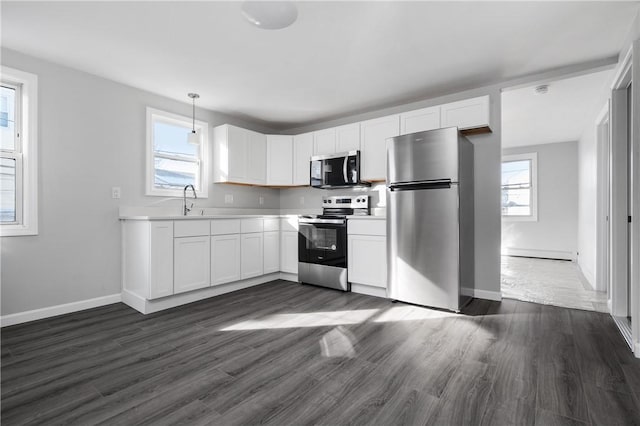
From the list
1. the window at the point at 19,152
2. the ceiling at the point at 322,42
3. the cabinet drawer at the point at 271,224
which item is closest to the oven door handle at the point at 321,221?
the cabinet drawer at the point at 271,224

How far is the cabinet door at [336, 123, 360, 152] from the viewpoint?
4.16m

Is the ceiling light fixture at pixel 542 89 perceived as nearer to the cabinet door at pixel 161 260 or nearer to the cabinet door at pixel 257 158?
the cabinet door at pixel 257 158

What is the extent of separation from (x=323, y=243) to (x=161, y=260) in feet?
6.15

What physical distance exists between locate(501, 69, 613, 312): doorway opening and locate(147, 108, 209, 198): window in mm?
3896

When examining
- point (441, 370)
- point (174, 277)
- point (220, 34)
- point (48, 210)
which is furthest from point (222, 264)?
point (441, 370)

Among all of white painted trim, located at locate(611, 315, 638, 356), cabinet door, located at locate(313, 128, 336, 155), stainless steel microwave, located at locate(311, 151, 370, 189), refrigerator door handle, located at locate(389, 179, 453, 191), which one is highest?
cabinet door, located at locate(313, 128, 336, 155)

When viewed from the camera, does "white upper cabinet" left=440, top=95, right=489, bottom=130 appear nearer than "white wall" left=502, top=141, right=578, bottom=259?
Yes

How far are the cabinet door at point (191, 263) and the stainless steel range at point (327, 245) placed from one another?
4.12ft

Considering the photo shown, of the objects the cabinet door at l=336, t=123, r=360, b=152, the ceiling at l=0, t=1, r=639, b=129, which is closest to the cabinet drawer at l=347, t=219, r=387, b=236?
the cabinet door at l=336, t=123, r=360, b=152

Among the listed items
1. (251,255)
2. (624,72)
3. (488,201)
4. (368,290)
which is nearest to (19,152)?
(251,255)

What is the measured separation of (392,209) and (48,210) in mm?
3374

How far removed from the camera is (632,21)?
234 cm

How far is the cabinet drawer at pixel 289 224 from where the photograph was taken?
14.2ft

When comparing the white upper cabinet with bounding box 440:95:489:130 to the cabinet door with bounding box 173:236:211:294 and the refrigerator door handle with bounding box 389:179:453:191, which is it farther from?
the cabinet door with bounding box 173:236:211:294
